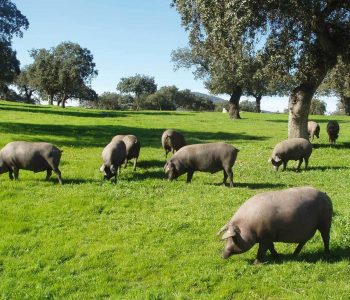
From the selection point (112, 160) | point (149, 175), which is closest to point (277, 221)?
point (112, 160)

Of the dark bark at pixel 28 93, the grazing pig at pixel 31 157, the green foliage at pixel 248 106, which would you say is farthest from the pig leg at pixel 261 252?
the dark bark at pixel 28 93

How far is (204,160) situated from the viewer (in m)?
16.7

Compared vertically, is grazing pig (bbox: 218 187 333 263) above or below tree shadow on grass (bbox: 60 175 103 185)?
above

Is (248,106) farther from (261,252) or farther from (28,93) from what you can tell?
(261,252)

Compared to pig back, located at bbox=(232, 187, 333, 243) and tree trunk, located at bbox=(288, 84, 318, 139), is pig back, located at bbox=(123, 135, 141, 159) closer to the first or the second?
pig back, located at bbox=(232, 187, 333, 243)

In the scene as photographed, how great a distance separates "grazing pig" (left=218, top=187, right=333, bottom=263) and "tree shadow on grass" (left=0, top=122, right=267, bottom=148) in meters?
17.1

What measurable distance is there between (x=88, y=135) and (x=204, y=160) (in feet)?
50.8

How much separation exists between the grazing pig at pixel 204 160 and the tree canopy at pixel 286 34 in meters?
8.90

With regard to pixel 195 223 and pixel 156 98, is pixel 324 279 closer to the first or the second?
pixel 195 223

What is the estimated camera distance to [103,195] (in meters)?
14.9

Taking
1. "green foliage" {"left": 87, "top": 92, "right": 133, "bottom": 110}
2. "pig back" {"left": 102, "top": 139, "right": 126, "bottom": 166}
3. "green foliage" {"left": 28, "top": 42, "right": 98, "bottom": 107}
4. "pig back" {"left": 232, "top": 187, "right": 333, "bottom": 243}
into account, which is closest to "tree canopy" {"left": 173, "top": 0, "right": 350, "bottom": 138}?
"pig back" {"left": 102, "top": 139, "right": 126, "bottom": 166}

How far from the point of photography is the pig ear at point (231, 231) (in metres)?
9.70

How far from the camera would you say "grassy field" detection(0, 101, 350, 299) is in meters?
9.25

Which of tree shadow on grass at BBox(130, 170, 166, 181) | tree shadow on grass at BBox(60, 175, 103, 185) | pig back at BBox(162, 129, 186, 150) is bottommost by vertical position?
tree shadow on grass at BBox(60, 175, 103, 185)
